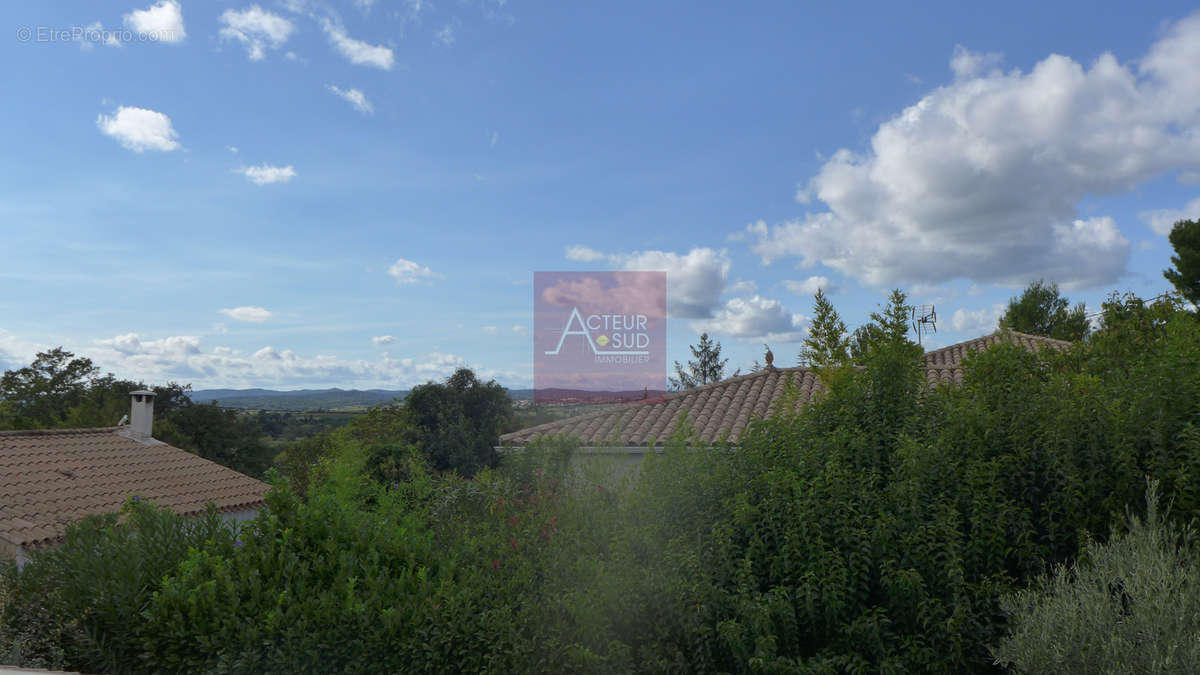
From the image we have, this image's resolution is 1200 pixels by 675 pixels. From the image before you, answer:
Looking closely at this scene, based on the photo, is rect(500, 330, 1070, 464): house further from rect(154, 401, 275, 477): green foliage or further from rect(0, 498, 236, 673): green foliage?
rect(154, 401, 275, 477): green foliage

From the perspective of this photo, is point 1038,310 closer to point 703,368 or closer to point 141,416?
point 703,368

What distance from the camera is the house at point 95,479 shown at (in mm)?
15109

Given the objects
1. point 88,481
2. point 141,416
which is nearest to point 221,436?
point 141,416

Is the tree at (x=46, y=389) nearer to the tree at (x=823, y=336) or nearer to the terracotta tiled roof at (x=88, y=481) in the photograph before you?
the terracotta tiled roof at (x=88, y=481)

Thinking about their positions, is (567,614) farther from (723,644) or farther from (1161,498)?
(1161,498)

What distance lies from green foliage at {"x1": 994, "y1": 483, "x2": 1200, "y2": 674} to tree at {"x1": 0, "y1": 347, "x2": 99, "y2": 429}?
146 ft

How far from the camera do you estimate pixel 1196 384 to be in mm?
5426

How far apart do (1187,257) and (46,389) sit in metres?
50.4

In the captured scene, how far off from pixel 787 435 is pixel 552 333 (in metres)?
14.4

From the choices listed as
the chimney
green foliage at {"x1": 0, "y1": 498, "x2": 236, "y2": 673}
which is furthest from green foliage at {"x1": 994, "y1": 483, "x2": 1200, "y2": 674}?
the chimney

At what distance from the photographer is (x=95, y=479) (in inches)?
707

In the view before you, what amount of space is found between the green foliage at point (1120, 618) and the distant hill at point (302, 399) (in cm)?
3718

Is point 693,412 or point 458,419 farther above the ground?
point 693,412

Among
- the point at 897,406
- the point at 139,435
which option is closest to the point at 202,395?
the point at 139,435
